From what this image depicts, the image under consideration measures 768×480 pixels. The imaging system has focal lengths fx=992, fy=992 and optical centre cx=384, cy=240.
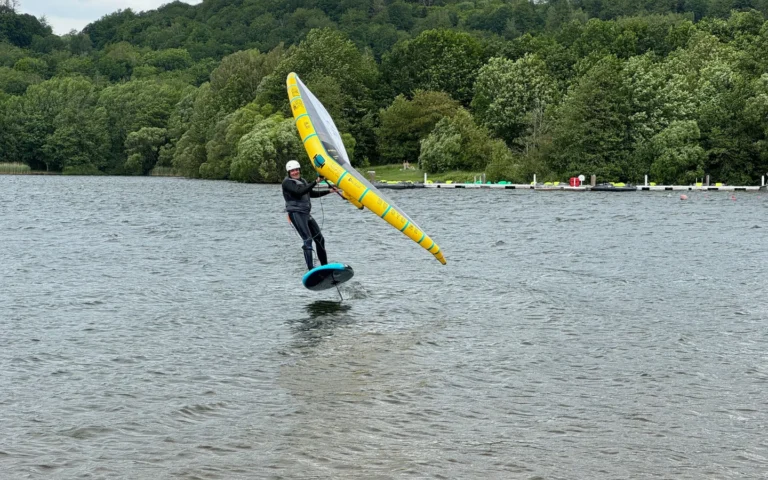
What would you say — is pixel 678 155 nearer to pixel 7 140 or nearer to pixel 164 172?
pixel 164 172

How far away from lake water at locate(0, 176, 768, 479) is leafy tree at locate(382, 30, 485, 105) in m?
106

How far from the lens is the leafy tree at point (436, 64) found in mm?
140500

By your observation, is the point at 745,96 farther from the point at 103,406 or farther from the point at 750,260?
the point at 103,406

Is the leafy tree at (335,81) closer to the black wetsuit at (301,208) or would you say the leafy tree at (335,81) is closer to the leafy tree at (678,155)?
the leafy tree at (678,155)

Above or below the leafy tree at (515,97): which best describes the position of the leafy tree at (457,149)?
below

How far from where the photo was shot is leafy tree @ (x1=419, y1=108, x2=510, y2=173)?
11000cm

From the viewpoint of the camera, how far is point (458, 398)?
14789mm

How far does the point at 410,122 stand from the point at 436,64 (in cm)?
2102

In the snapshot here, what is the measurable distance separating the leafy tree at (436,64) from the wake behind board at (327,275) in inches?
4585

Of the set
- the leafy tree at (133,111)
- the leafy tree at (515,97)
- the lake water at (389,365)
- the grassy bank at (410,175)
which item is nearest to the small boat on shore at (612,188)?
the grassy bank at (410,175)

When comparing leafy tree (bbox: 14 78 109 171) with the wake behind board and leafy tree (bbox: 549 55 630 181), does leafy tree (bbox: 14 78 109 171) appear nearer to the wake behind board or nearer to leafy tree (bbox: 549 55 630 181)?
leafy tree (bbox: 549 55 630 181)

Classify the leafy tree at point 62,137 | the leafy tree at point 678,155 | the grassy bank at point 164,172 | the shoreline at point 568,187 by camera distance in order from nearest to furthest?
1. the shoreline at point 568,187
2. the leafy tree at point 678,155
3. the grassy bank at point 164,172
4. the leafy tree at point 62,137

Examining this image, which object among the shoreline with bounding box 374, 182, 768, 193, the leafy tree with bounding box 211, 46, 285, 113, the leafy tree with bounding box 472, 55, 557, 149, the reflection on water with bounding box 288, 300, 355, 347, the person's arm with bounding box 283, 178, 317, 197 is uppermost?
the leafy tree with bounding box 211, 46, 285, 113

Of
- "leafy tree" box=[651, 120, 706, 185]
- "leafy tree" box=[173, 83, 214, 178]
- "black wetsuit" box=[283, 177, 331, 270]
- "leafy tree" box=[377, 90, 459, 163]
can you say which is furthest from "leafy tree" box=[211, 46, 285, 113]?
"black wetsuit" box=[283, 177, 331, 270]
